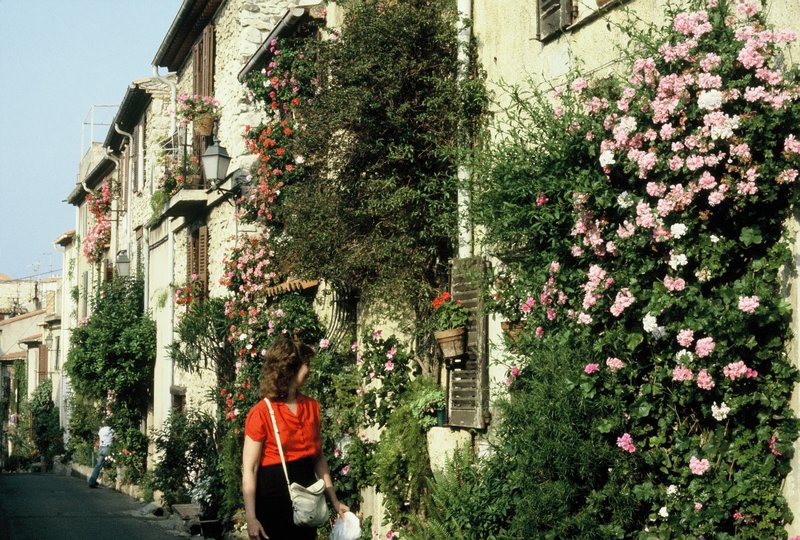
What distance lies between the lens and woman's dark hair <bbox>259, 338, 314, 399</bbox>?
18.9 feet

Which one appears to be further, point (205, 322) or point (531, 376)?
point (205, 322)

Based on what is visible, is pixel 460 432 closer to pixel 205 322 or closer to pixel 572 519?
pixel 572 519

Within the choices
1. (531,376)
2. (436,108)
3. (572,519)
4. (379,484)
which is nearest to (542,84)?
(436,108)

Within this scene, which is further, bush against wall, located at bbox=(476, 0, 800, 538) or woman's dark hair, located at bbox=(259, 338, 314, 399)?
woman's dark hair, located at bbox=(259, 338, 314, 399)

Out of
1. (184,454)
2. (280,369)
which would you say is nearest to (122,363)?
(184,454)

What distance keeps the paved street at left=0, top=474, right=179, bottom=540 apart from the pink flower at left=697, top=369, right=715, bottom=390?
9.76 metres

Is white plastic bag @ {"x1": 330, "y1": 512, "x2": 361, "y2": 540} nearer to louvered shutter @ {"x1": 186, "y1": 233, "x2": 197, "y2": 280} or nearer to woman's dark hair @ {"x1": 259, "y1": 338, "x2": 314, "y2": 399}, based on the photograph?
woman's dark hair @ {"x1": 259, "y1": 338, "x2": 314, "y2": 399}

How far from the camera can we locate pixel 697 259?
5684 mm

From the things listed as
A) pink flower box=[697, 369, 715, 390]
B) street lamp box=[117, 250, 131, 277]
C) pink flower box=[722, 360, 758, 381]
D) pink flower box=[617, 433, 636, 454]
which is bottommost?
pink flower box=[617, 433, 636, 454]

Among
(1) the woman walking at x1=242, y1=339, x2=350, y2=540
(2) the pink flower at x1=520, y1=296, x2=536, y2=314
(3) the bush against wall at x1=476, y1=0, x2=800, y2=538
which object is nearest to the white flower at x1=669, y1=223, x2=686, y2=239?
(3) the bush against wall at x1=476, y1=0, x2=800, y2=538

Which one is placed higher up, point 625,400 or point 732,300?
point 732,300

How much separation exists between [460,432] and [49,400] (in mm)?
39819

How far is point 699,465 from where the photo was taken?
556 centimetres

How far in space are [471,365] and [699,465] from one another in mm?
3490
